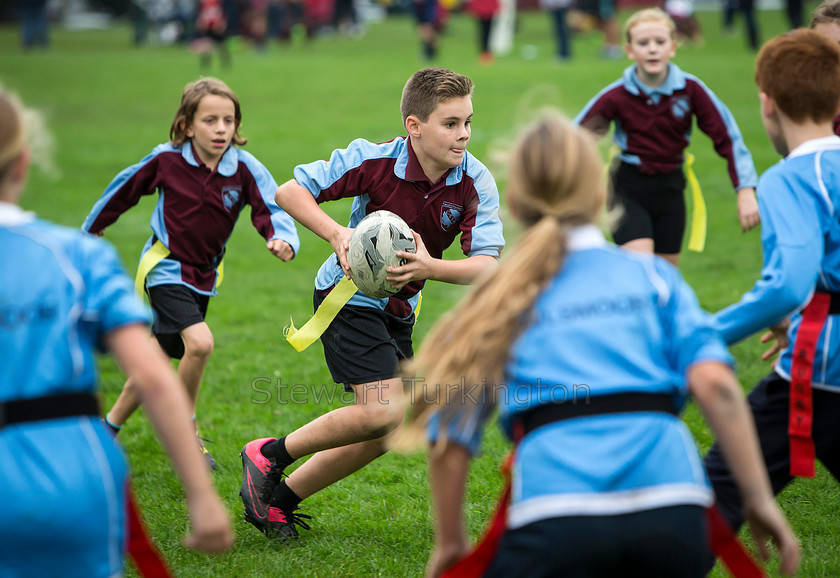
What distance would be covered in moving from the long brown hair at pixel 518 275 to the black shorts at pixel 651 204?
161 inches

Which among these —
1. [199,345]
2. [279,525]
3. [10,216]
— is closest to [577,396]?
[10,216]

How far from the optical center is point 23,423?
2.18 meters

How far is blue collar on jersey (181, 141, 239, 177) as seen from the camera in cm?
526

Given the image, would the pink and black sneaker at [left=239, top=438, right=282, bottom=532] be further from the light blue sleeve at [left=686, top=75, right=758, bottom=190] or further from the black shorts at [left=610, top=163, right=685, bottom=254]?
the light blue sleeve at [left=686, top=75, right=758, bottom=190]

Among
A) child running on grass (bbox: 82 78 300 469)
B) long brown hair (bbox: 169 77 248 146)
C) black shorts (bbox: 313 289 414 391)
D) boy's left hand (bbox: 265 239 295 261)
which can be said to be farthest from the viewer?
long brown hair (bbox: 169 77 248 146)

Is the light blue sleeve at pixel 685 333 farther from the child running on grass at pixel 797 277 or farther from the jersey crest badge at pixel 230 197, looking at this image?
the jersey crest badge at pixel 230 197

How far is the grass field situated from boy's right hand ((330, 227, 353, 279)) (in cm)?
51

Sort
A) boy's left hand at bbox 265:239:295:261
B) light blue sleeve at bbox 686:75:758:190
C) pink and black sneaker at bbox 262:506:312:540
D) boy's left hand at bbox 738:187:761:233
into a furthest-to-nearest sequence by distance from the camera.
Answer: light blue sleeve at bbox 686:75:758:190
boy's left hand at bbox 738:187:761:233
boy's left hand at bbox 265:239:295:261
pink and black sneaker at bbox 262:506:312:540

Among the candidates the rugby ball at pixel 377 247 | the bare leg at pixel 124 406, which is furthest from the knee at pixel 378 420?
the bare leg at pixel 124 406

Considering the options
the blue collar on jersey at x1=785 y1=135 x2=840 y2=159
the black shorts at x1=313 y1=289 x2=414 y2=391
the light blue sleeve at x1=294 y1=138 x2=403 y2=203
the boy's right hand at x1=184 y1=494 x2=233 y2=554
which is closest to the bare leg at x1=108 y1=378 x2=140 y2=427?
the black shorts at x1=313 y1=289 x2=414 y2=391

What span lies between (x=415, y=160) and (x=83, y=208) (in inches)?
370

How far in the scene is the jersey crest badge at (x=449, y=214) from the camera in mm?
4246

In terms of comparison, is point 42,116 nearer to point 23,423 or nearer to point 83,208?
point 23,423

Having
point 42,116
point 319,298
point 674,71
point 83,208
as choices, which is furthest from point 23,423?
point 83,208
